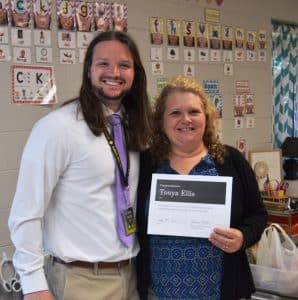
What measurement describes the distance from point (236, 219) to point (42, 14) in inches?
65.3

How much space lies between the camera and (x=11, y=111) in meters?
2.63

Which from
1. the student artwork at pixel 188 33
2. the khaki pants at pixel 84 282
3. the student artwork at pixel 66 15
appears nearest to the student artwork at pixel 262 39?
the student artwork at pixel 188 33

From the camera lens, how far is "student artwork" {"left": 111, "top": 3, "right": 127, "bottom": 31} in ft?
9.96

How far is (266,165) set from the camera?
3.97 metres

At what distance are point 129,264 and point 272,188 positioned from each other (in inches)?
88.9

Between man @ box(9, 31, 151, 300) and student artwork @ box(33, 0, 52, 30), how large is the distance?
1.11 metres

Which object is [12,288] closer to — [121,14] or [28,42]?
[28,42]

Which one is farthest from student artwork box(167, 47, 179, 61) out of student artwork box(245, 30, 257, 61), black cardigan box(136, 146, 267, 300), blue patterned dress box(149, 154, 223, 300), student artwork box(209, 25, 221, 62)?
blue patterned dress box(149, 154, 223, 300)

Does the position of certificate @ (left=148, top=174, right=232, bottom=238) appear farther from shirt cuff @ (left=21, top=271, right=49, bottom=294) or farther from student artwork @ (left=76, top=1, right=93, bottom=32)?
student artwork @ (left=76, top=1, right=93, bottom=32)

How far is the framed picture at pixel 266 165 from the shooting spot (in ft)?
12.8

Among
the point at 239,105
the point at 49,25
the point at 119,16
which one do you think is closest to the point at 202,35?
the point at 239,105

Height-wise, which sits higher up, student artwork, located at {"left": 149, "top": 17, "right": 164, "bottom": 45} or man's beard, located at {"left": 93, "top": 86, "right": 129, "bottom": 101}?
student artwork, located at {"left": 149, "top": 17, "right": 164, "bottom": 45}

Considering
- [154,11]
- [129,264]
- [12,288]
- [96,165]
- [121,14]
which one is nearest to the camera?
[96,165]

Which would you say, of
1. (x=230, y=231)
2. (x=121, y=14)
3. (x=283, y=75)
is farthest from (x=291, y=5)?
(x=230, y=231)
